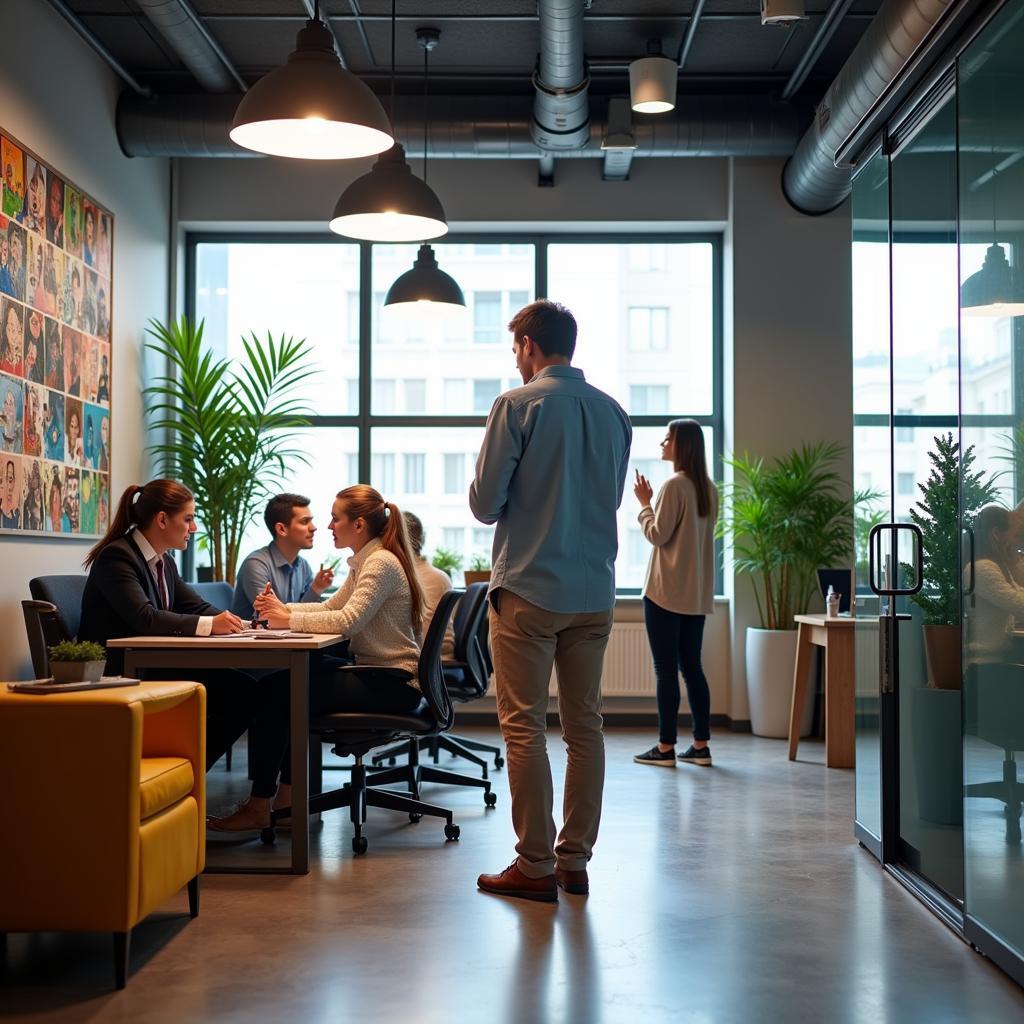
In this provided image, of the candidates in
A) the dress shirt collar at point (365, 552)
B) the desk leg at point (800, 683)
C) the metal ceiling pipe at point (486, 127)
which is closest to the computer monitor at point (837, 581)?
the desk leg at point (800, 683)

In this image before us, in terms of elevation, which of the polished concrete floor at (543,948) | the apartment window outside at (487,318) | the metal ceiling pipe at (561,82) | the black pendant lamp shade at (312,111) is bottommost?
the polished concrete floor at (543,948)

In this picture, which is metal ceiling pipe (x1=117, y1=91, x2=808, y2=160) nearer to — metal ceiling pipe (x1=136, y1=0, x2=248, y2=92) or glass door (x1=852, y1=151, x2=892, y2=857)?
metal ceiling pipe (x1=136, y1=0, x2=248, y2=92)

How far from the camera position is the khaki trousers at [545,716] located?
3707 millimetres

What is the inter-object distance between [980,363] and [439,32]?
14.1 feet

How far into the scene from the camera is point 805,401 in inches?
314

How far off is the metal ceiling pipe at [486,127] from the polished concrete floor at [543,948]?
4126 mm

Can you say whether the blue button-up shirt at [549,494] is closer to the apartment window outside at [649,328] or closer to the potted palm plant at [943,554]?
the potted palm plant at [943,554]

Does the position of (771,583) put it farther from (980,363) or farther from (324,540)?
(980,363)

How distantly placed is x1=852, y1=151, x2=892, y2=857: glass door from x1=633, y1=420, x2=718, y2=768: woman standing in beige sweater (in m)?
1.52

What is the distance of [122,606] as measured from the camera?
172 inches

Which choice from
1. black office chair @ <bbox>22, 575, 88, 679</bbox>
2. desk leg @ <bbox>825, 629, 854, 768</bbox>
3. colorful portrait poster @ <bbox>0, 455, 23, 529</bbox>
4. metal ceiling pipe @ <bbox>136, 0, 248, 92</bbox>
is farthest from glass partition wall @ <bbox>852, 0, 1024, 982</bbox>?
colorful portrait poster @ <bbox>0, 455, 23, 529</bbox>

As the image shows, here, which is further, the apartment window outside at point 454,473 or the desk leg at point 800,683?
the apartment window outside at point 454,473

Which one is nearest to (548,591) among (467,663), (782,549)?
(467,663)

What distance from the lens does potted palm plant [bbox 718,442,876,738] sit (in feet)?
24.2
